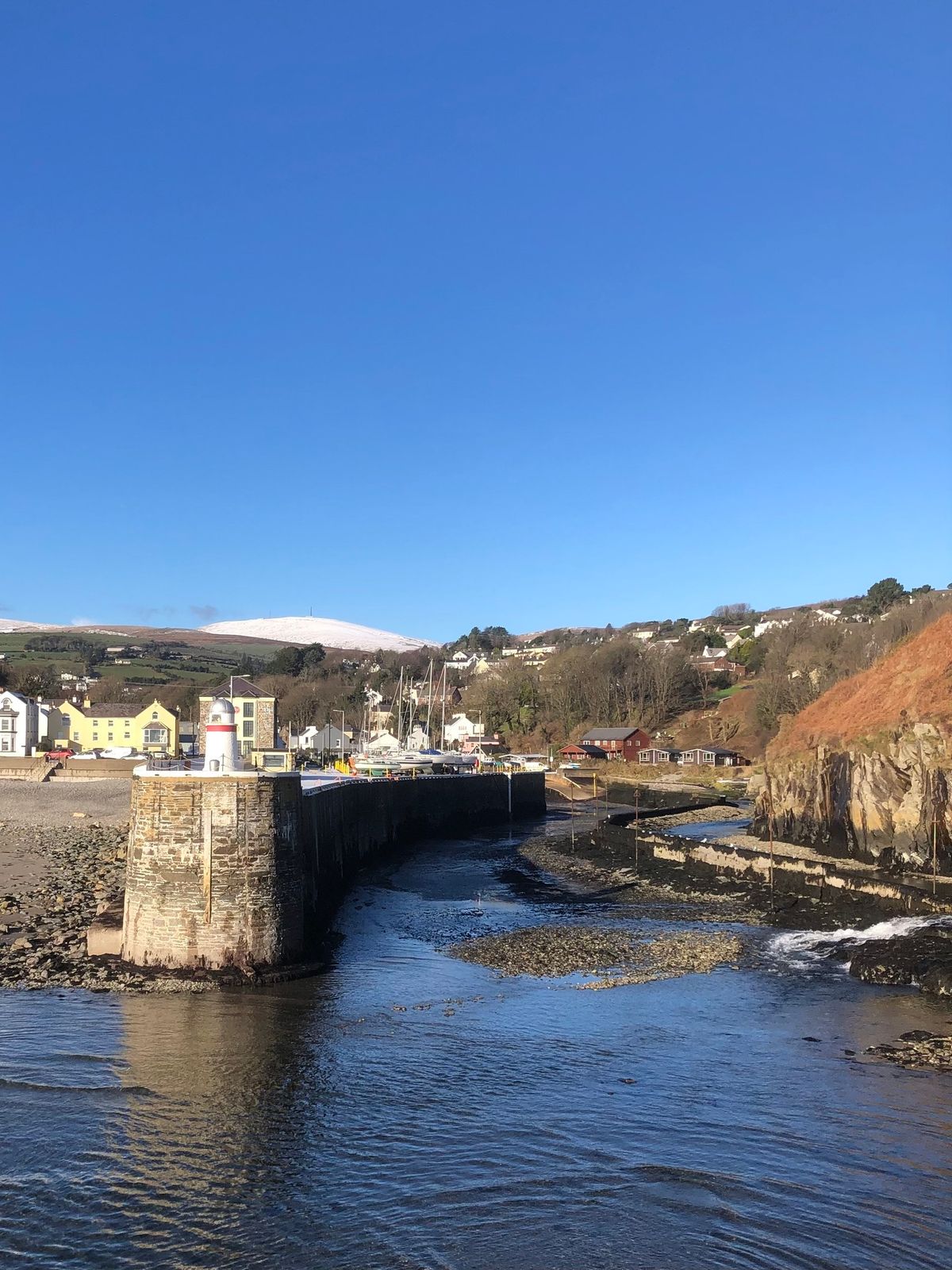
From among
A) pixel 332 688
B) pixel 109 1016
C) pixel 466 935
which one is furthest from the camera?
pixel 332 688

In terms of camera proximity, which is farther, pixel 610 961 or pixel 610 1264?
pixel 610 961

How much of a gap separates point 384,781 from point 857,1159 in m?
33.4

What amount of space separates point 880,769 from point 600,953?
18453 millimetres

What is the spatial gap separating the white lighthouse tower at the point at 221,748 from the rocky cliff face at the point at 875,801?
901 inches

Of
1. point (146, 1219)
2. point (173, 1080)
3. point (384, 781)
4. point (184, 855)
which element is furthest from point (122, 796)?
point (146, 1219)

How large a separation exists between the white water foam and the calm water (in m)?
2.60

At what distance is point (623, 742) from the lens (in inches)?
3605

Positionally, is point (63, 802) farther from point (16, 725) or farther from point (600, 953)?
point (16, 725)

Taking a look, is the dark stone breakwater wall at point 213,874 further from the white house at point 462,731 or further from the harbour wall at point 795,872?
the white house at point 462,731

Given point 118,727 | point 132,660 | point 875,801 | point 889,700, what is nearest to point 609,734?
point 118,727

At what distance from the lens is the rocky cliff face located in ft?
107

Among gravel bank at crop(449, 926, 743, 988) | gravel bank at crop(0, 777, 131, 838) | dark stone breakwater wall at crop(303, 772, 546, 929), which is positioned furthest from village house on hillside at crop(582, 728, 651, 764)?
gravel bank at crop(449, 926, 743, 988)

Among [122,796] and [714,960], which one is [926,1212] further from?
[122,796]

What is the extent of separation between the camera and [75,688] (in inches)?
4670
